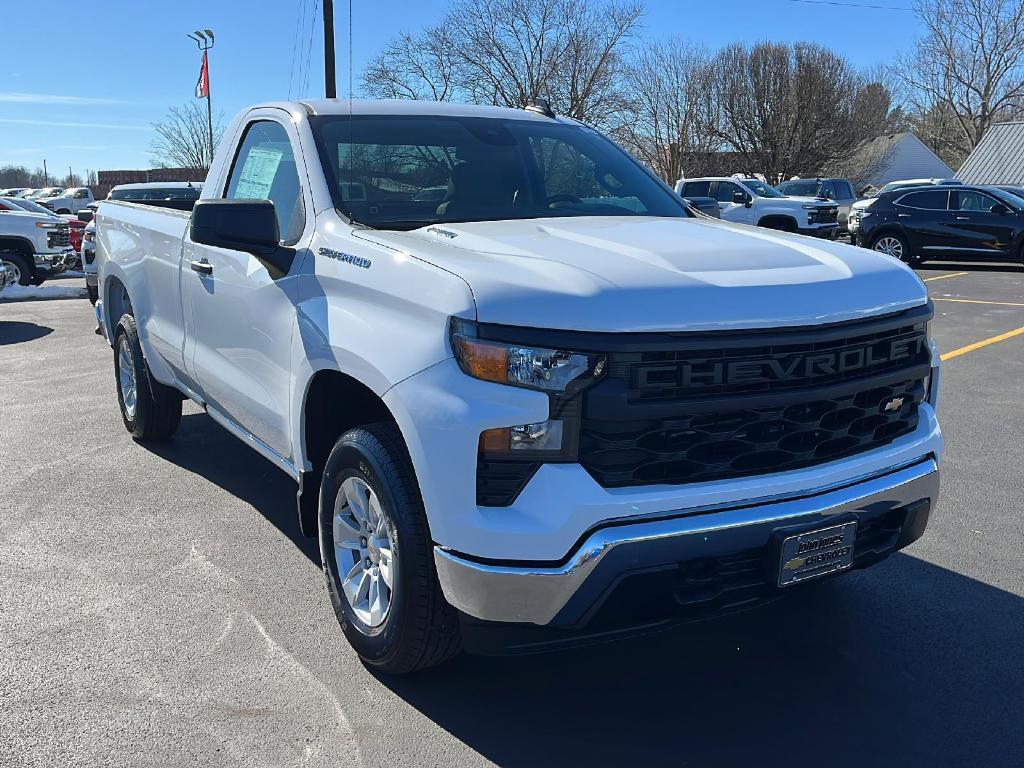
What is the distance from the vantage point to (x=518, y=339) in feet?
8.46

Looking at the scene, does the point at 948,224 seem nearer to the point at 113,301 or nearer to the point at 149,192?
the point at 149,192

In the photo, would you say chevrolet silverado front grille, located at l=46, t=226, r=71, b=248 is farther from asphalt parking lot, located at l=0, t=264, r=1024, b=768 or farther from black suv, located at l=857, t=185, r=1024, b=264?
black suv, located at l=857, t=185, r=1024, b=264

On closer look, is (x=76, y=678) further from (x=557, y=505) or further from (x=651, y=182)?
(x=651, y=182)

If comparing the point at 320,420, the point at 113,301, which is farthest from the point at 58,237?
the point at 320,420

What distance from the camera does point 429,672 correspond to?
10.7ft

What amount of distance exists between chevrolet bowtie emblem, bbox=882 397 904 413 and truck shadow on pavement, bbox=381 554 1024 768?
0.89m

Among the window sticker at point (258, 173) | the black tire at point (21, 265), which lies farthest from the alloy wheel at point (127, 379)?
the black tire at point (21, 265)

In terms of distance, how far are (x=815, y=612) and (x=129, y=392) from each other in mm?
4423

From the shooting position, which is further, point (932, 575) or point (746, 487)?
point (932, 575)

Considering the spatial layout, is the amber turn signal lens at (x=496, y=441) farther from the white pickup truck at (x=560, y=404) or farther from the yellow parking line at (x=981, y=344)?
the yellow parking line at (x=981, y=344)

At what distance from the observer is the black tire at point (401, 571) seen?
2832mm

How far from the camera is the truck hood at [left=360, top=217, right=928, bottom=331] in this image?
260 cm

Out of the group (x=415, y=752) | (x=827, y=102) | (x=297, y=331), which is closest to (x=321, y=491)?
(x=297, y=331)

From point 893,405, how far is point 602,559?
4.07 ft
